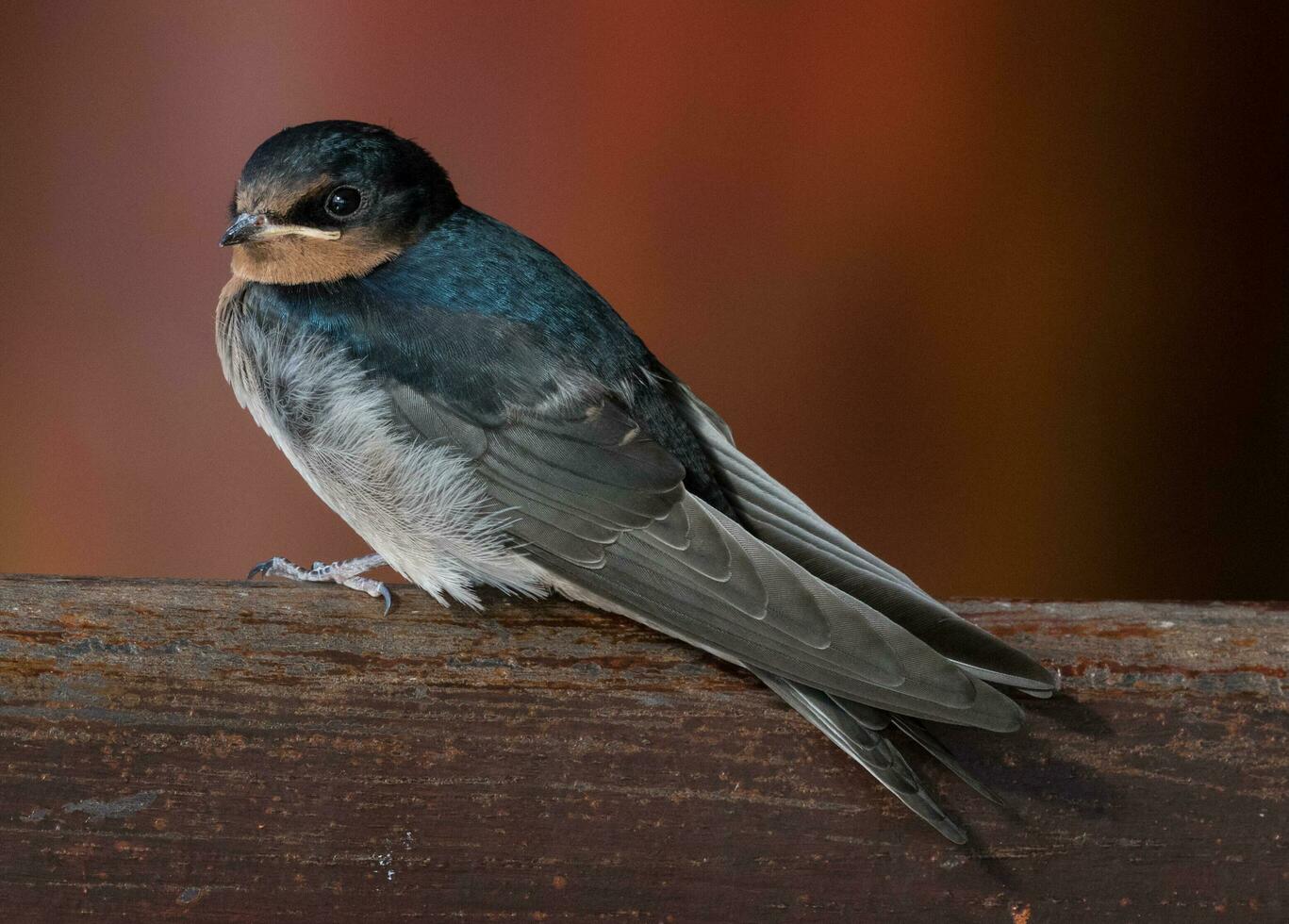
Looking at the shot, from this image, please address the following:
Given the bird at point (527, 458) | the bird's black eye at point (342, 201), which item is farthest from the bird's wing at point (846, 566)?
the bird's black eye at point (342, 201)

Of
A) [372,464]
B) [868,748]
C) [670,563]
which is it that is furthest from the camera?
[372,464]

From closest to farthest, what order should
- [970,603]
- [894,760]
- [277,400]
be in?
[894,760] < [970,603] < [277,400]

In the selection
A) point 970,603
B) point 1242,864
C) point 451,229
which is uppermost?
point 451,229

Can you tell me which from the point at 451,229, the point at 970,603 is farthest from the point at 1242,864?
the point at 451,229

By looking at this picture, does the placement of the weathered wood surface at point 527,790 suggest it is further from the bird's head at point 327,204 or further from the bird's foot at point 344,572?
the bird's head at point 327,204

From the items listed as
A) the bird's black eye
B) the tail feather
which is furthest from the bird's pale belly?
the tail feather

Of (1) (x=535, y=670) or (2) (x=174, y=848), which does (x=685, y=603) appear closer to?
(1) (x=535, y=670)

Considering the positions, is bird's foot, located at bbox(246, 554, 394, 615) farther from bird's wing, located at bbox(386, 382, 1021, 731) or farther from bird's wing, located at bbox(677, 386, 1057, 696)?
bird's wing, located at bbox(677, 386, 1057, 696)

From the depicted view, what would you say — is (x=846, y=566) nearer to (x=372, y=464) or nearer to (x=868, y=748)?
(x=868, y=748)

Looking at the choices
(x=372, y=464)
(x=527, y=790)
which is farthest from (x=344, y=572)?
(x=527, y=790)
